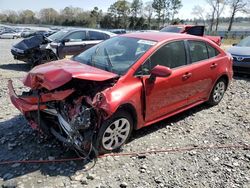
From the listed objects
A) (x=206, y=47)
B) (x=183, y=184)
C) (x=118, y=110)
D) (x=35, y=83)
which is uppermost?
(x=206, y=47)

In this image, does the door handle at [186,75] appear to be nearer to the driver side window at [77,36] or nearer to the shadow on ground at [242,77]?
the shadow on ground at [242,77]

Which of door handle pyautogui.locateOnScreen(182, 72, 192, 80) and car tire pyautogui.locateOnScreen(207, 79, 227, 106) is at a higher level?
door handle pyautogui.locateOnScreen(182, 72, 192, 80)

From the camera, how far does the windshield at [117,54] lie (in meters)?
4.29

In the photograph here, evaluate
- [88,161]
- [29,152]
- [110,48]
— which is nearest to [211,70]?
[110,48]

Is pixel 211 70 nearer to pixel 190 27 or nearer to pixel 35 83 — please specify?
pixel 35 83

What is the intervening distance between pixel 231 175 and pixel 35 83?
2.93 metres

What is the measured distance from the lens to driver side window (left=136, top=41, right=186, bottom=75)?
4.30 meters

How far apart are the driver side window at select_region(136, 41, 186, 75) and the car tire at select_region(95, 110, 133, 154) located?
73 cm

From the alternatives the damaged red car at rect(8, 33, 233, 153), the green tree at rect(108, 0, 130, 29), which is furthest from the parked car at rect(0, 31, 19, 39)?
the green tree at rect(108, 0, 130, 29)

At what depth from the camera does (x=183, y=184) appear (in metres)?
3.49

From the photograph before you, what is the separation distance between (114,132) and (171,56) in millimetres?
1702

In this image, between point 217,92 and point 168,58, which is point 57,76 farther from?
point 217,92

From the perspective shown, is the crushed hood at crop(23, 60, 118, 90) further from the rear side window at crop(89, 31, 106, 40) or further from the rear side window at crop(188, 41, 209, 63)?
the rear side window at crop(89, 31, 106, 40)

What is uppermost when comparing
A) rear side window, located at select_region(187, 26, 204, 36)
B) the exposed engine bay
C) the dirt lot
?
rear side window, located at select_region(187, 26, 204, 36)
